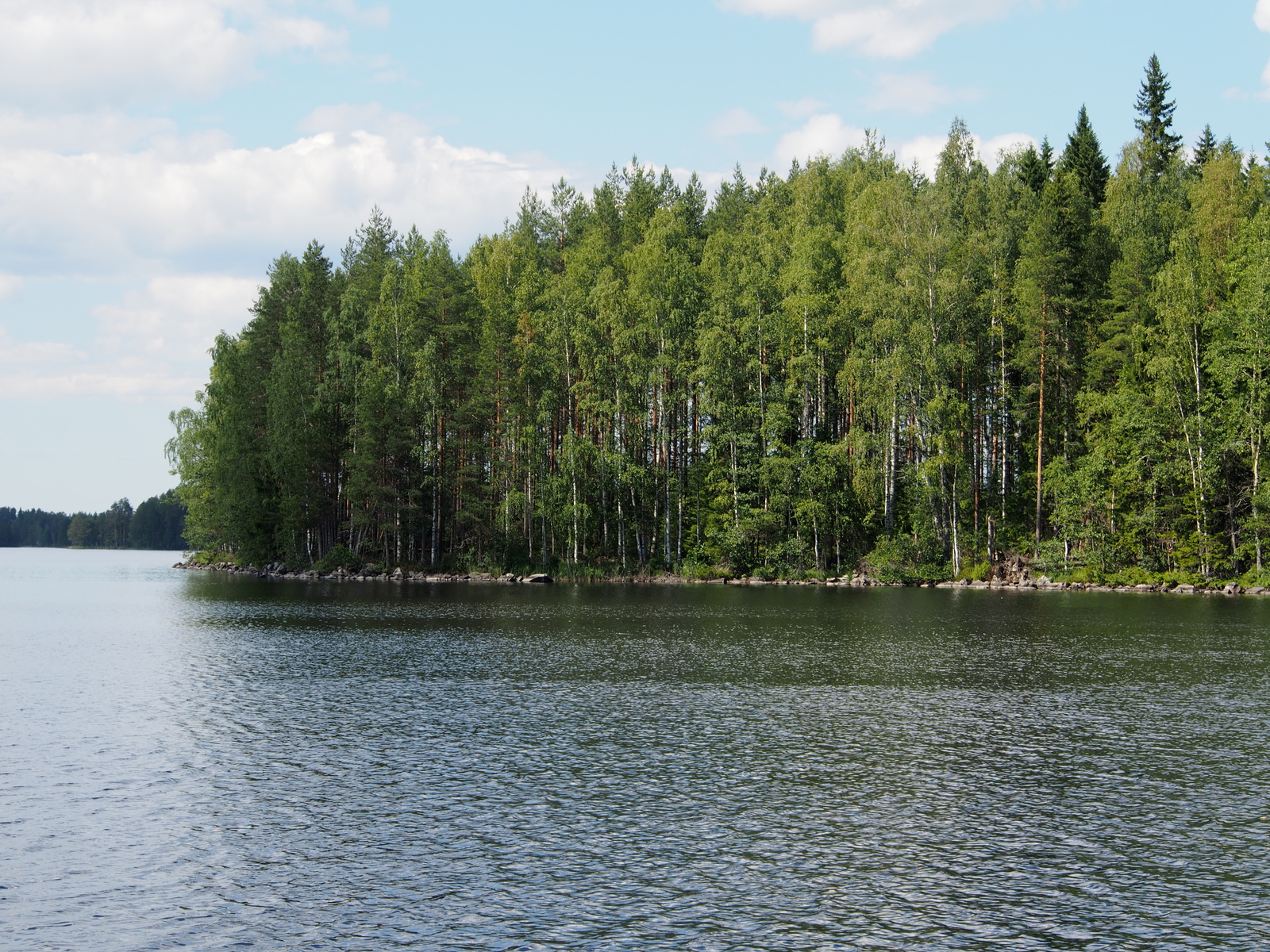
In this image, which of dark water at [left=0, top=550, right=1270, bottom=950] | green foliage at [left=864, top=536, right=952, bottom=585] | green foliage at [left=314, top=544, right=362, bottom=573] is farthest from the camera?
green foliage at [left=314, top=544, right=362, bottom=573]

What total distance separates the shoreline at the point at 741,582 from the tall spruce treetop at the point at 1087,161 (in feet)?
132

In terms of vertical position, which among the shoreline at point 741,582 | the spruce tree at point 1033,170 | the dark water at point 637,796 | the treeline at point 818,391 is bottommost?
the dark water at point 637,796

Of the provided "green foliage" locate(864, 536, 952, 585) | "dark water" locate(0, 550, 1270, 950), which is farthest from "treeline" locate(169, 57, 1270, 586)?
"dark water" locate(0, 550, 1270, 950)

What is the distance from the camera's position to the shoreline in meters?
67.1

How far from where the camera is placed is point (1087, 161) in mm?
94562

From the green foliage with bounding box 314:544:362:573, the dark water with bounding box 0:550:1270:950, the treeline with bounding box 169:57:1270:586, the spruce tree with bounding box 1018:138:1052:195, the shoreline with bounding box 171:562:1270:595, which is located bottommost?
the dark water with bounding box 0:550:1270:950

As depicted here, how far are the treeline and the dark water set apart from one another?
3312 cm

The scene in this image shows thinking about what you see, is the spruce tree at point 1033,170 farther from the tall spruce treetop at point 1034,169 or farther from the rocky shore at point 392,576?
the rocky shore at point 392,576

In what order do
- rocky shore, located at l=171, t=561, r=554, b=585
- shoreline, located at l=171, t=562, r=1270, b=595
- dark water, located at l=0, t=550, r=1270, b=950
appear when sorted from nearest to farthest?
dark water, located at l=0, t=550, r=1270, b=950 < shoreline, located at l=171, t=562, r=1270, b=595 < rocky shore, located at l=171, t=561, r=554, b=585

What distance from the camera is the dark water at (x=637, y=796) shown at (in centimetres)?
1331

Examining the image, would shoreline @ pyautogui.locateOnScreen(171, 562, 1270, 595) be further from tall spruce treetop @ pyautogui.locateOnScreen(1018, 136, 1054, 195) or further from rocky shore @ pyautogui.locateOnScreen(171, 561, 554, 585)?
tall spruce treetop @ pyautogui.locateOnScreen(1018, 136, 1054, 195)

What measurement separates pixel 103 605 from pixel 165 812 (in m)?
49.1

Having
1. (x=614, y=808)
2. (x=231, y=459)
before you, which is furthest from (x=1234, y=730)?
(x=231, y=459)

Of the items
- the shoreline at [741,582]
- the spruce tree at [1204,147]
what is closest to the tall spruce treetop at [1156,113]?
the spruce tree at [1204,147]
